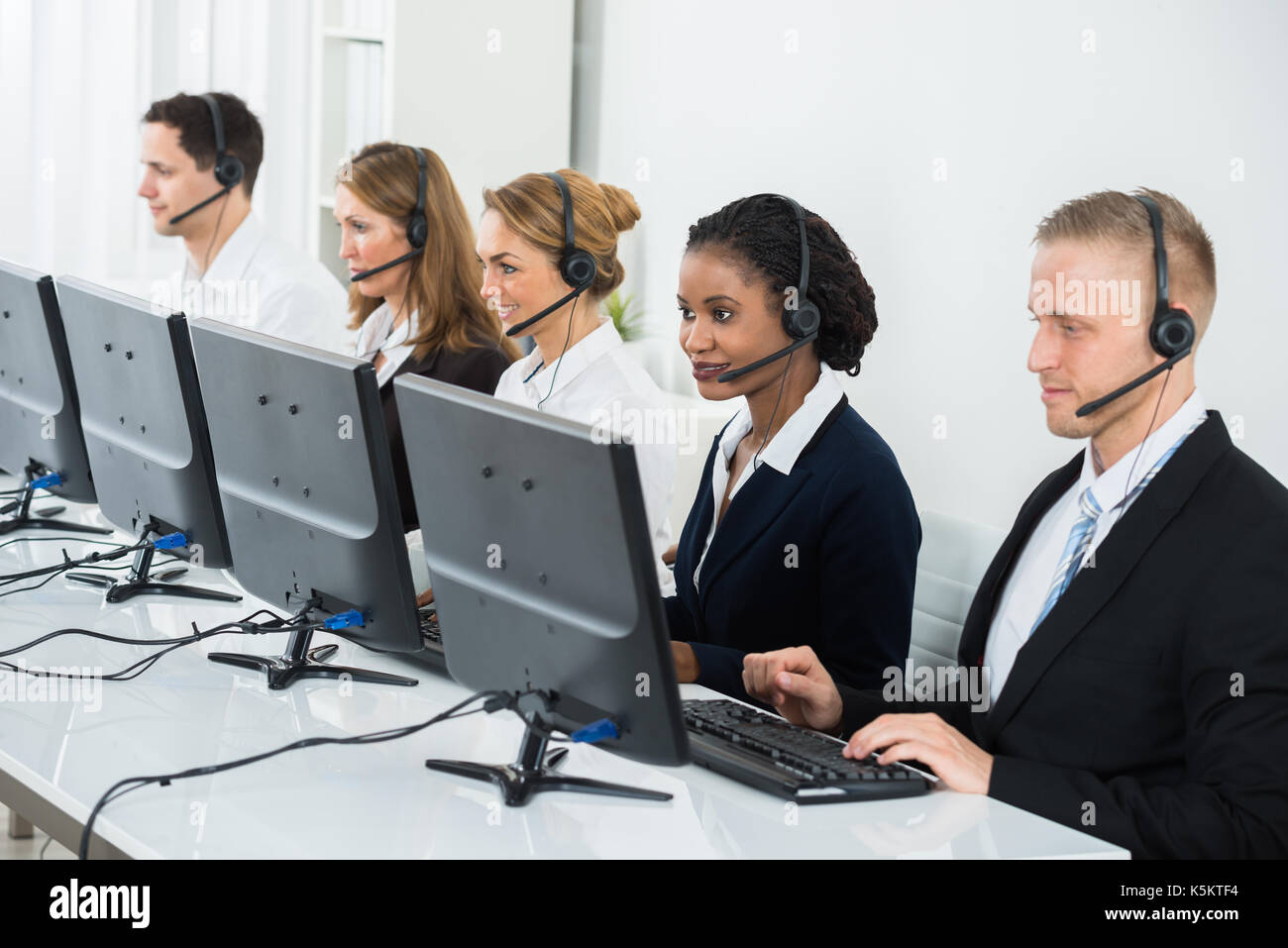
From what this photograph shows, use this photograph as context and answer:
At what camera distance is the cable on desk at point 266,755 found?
1.35 meters

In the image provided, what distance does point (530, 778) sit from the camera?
143 centimetres

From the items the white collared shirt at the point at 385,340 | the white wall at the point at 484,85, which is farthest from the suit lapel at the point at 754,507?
the white wall at the point at 484,85

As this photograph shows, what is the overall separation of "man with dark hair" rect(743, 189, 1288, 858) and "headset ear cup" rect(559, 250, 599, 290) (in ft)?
3.31

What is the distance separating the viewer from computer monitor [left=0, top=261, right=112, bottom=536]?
2.27 meters

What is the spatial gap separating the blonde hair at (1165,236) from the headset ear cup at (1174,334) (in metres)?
0.04

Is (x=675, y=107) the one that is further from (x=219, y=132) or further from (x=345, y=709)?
(x=345, y=709)

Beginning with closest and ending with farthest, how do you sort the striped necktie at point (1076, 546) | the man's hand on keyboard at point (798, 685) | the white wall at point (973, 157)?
the striped necktie at point (1076, 546) < the man's hand on keyboard at point (798, 685) < the white wall at point (973, 157)

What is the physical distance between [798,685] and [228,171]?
2266mm

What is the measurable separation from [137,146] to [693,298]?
2874 mm

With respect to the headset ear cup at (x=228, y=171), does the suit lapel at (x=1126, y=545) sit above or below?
below

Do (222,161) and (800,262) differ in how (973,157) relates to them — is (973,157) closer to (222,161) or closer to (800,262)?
(800,262)

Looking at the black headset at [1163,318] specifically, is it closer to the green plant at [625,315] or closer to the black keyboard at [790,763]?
the black keyboard at [790,763]

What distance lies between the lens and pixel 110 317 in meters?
2.01
